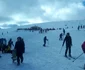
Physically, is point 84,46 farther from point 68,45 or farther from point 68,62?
point 68,45

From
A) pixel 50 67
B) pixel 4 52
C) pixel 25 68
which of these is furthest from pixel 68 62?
pixel 4 52

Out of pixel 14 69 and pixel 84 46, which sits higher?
pixel 84 46

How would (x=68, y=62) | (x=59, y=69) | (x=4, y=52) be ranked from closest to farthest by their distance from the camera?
(x=59, y=69), (x=68, y=62), (x=4, y=52)

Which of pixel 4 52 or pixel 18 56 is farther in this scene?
pixel 4 52

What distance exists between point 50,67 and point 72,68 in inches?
46.1

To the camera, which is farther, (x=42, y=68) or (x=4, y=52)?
(x=4, y=52)

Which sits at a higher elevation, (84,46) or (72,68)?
(84,46)

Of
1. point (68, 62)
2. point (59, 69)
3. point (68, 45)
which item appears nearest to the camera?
point (59, 69)

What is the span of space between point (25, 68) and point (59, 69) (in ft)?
5.70

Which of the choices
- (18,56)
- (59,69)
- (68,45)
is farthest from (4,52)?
(59,69)

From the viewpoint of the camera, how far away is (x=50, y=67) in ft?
47.1

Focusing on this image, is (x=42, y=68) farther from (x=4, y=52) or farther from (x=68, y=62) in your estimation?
(x=4, y=52)

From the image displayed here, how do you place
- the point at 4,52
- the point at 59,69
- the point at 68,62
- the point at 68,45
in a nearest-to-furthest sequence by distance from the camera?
the point at 59,69 → the point at 68,62 → the point at 68,45 → the point at 4,52

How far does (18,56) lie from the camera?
47.6ft
